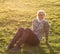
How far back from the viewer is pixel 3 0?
2516cm

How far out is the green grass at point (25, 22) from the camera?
423 inches

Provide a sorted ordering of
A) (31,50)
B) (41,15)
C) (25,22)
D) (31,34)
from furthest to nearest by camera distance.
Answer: (25,22) → (41,15) → (31,50) → (31,34)

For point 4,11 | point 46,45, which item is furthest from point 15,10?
point 46,45

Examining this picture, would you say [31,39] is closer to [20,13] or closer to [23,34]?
[23,34]

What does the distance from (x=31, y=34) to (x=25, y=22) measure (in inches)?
214

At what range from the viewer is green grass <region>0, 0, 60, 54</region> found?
10.7m

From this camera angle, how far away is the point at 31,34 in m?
10.4

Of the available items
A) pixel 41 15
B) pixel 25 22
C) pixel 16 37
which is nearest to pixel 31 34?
pixel 16 37

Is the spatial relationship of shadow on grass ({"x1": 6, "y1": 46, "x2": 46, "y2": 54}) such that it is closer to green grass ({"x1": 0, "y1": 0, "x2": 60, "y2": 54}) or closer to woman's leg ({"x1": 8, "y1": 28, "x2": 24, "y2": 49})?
green grass ({"x1": 0, "y1": 0, "x2": 60, "y2": 54})

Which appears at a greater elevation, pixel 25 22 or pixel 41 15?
pixel 41 15

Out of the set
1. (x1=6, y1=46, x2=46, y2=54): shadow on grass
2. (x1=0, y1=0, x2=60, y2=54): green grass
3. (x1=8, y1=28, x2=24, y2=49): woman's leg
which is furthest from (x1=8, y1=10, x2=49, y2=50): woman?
(x1=0, y1=0, x2=60, y2=54): green grass

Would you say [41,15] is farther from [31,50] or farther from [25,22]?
[25,22]

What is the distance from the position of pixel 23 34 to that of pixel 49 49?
1258 millimetres

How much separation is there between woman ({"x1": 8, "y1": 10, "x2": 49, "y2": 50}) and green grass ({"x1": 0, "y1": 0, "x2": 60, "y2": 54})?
1.00ft
